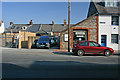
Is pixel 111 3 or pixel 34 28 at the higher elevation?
pixel 111 3

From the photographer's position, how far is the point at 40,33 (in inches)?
1939

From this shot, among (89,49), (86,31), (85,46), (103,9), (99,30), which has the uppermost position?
(103,9)

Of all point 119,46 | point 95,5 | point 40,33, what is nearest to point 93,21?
point 95,5

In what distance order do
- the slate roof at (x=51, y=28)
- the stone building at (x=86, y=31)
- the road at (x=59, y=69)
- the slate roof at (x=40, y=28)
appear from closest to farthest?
the road at (x=59, y=69), the stone building at (x=86, y=31), the slate roof at (x=51, y=28), the slate roof at (x=40, y=28)

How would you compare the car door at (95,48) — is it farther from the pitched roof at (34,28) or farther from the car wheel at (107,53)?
the pitched roof at (34,28)

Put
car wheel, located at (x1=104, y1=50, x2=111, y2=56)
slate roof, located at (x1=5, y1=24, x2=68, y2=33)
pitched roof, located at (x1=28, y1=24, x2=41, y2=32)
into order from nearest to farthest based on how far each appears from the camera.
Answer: car wheel, located at (x1=104, y1=50, x2=111, y2=56), slate roof, located at (x1=5, y1=24, x2=68, y2=33), pitched roof, located at (x1=28, y1=24, x2=41, y2=32)

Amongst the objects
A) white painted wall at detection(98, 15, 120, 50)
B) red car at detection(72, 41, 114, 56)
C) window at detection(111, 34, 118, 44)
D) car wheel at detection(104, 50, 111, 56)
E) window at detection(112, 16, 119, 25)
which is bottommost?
car wheel at detection(104, 50, 111, 56)

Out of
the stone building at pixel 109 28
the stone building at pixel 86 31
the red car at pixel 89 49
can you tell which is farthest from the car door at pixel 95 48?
the stone building at pixel 109 28

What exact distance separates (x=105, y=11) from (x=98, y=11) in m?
1.09

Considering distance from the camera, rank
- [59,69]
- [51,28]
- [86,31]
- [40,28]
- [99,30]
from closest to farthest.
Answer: [59,69], [99,30], [86,31], [40,28], [51,28]

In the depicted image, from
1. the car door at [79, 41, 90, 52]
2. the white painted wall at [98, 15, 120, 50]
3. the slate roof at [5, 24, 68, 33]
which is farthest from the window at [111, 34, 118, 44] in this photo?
the slate roof at [5, 24, 68, 33]

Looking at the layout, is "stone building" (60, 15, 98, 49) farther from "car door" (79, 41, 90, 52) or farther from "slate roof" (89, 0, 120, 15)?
"car door" (79, 41, 90, 52)

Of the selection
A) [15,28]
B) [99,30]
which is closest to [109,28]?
[99,30]

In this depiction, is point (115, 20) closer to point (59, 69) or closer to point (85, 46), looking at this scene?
point (85, 46)
